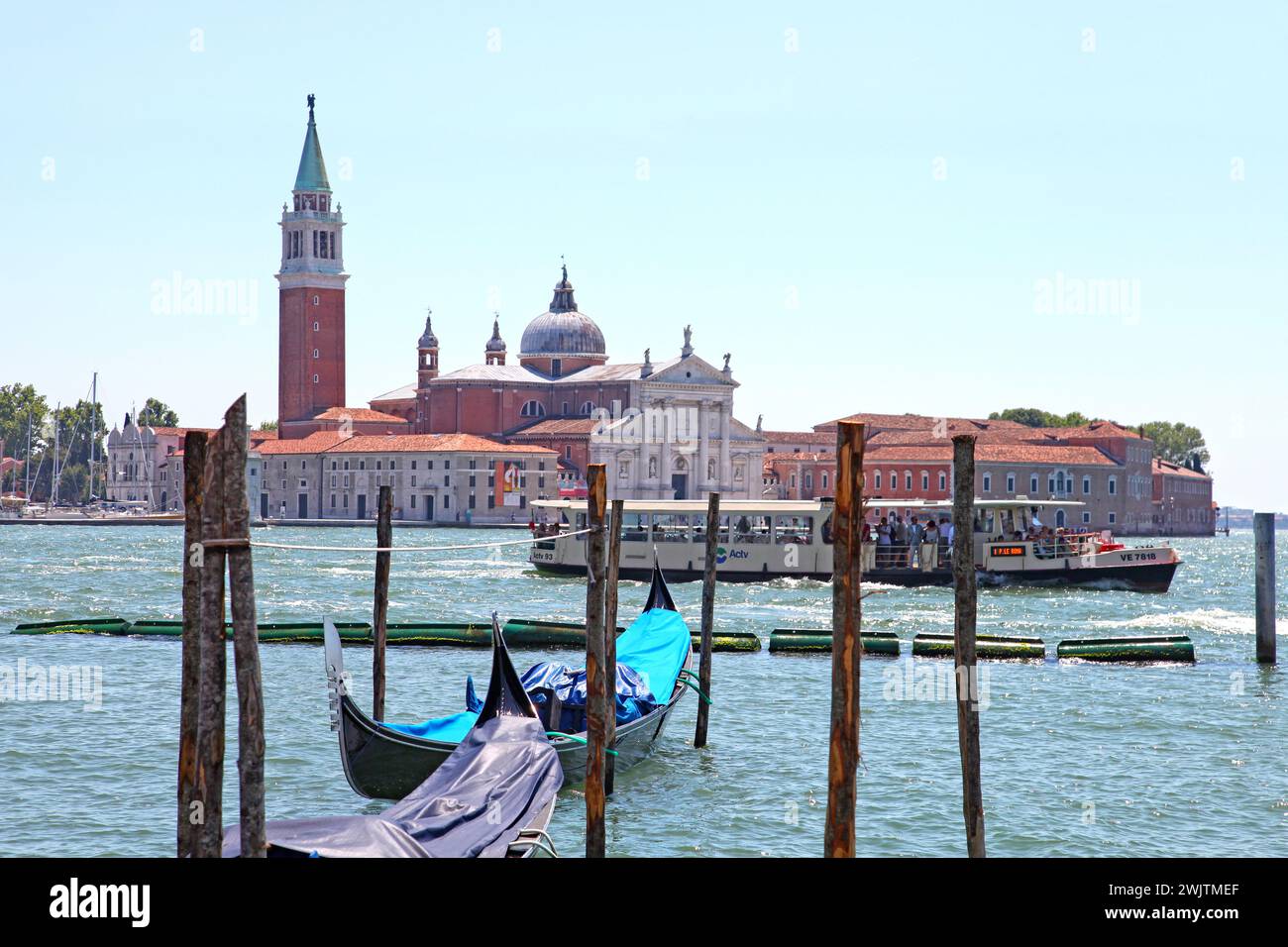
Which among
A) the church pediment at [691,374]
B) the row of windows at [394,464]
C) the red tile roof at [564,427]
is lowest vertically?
the row of windows at [394,464]

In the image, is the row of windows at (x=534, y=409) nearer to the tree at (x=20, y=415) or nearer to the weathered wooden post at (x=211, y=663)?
the tree at (x=20, y=415)

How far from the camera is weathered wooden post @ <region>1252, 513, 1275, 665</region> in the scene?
19.0 metres

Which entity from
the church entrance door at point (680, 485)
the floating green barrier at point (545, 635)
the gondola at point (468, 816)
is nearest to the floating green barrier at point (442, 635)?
the floating green barrier at point (545, 635)

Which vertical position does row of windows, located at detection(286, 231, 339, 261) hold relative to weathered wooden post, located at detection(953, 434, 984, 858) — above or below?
above

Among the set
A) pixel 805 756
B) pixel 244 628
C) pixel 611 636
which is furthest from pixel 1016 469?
pixel 244 628

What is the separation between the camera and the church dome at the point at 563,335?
93125mm

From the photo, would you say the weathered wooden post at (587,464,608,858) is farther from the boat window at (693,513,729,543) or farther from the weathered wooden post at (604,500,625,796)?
the boat window at (693,513,729,543)

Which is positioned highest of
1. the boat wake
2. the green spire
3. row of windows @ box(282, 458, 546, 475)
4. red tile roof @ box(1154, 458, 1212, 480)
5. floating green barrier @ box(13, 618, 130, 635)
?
the green spire

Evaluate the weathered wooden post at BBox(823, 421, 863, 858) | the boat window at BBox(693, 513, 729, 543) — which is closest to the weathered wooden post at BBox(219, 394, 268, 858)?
the weathered wooden post at BBox(823, 421, 863, 858)

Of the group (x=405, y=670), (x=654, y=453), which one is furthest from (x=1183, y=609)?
(x=654, y=453)

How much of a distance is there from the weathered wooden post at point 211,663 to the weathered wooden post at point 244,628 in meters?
0.05

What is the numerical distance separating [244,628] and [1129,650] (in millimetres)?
15288
